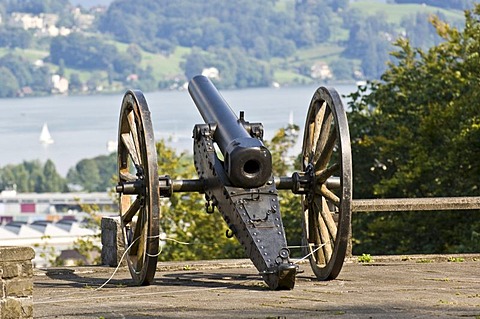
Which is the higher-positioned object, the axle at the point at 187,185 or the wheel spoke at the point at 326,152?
the wheel spoke at the point at 326,152

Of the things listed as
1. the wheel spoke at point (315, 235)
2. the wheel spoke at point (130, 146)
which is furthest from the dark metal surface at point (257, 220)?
the wheel spoke at point (315, 235)

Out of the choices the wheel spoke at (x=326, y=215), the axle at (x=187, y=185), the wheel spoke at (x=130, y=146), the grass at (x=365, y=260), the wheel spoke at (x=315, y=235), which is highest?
the wheel spoke at (x=130, y=146)

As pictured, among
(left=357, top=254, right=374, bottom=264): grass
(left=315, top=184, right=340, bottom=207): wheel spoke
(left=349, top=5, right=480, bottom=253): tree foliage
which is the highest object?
(left=315, top=184, right=340, bottom=207): wheel spoke

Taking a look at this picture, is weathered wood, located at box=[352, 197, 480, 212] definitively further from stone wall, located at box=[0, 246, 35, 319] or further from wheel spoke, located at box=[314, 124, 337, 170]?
stone wall, located at box=[0, 246, 35, 319]

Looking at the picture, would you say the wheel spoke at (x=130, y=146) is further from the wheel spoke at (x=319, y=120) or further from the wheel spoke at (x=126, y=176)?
the wheel spoke at (x=319, y=120)

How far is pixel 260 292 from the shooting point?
9.53 m

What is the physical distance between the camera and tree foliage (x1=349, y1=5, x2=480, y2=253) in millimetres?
25766

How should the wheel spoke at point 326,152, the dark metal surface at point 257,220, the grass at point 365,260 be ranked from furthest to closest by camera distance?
1. the grass at point 365,260
2. the wheel spoke at point 326,152
3. the dark metal surface at point 257,220

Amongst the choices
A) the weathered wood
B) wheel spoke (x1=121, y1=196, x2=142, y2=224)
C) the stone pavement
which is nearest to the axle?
wheel spoke (x1=121, y1=196, x2=142, y2=224)

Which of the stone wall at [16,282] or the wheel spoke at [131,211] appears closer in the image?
the stone wall at [16,282]

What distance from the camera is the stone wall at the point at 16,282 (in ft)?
25.4

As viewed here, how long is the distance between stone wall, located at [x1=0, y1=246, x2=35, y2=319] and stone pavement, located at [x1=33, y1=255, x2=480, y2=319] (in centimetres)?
49

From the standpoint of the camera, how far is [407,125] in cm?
3011

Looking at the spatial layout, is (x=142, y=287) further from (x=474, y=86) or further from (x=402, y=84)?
(x=402, y=84)
